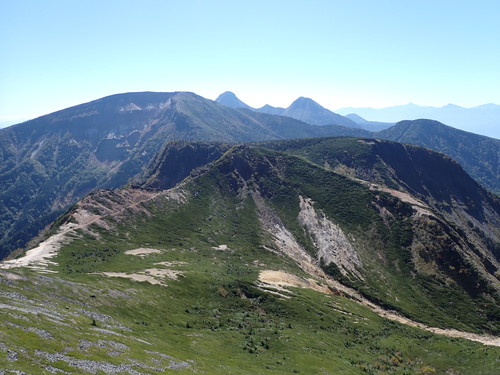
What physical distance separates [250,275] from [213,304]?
29.2m

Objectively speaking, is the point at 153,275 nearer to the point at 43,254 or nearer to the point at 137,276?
the point at 137,276

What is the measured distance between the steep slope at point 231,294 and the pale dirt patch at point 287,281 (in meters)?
0.92

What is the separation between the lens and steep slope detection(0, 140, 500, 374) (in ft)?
159

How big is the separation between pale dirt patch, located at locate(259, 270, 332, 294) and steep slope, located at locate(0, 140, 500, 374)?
923 millimetres

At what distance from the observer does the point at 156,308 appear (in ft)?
244

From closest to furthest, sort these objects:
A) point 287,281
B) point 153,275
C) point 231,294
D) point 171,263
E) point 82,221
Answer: point 153,275, point 231,294, point 171,263, point 287,281, point 82,221

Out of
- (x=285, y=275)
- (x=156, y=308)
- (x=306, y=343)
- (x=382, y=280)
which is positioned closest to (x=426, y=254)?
(x=382, y=280)

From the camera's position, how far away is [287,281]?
117 metres

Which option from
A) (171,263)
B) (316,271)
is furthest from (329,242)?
(171,263)

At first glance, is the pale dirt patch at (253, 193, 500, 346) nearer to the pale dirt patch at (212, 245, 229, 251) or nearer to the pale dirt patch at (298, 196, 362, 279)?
the pale dirt patch at (298, 196, 362, 279)

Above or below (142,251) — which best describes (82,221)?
above

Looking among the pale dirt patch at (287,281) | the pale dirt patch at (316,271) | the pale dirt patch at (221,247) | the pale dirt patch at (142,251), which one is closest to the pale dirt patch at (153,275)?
the pale dirt patch at (142,251)

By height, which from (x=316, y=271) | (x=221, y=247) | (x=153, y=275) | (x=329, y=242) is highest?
(x=153, y=275)

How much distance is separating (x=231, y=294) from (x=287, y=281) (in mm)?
27011
